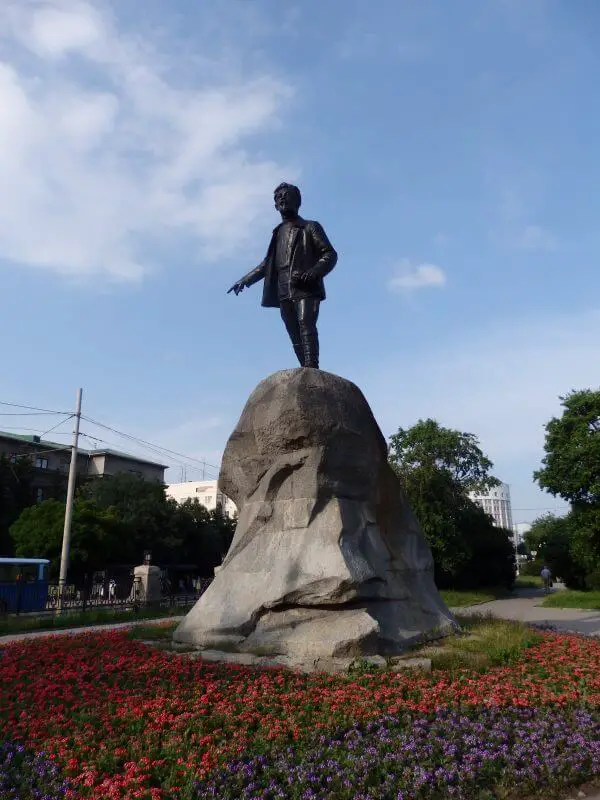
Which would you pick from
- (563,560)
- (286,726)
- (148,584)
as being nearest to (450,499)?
(563,560)

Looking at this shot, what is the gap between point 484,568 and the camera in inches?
1490

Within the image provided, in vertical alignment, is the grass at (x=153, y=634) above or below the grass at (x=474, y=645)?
below

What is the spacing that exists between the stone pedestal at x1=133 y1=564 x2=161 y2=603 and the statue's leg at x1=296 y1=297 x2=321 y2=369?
15.3 meters

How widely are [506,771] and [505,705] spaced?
134 cm

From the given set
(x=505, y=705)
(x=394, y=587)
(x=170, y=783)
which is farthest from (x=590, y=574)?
(x=170, y=783)

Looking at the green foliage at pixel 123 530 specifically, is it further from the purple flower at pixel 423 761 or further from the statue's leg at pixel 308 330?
the purple flower at pixel 423 761

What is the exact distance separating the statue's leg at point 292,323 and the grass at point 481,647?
4449 millimetres

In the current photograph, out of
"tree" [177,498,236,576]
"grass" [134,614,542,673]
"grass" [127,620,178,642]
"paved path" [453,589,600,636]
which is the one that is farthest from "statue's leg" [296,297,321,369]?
"tree" [177,498,236,576]

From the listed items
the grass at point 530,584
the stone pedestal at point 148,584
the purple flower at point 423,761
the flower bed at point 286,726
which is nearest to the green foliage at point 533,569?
the grass at point 530,584

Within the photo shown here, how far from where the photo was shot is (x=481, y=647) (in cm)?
800

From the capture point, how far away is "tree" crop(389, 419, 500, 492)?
111ft

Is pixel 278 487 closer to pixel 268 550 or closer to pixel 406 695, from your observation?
pixel 268 550

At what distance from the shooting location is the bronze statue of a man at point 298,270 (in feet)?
31.9

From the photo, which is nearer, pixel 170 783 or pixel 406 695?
pixel 170 783
